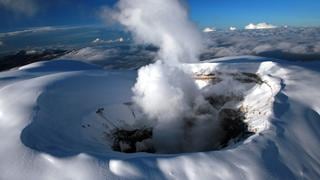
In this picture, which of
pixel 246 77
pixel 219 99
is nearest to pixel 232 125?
pixel 219 99

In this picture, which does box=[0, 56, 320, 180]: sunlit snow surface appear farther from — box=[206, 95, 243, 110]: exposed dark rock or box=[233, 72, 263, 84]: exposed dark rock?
box=[206, 95, 243, 110]: exposed dark rock

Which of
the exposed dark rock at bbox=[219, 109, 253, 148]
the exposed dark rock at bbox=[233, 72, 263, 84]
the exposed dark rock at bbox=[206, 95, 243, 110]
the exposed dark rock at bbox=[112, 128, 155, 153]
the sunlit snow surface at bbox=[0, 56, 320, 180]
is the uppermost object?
the exposed dark rock at bbox=[233, 72, 263, 84]

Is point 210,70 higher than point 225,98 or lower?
higher

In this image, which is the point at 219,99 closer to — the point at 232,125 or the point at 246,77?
the point at 246,77

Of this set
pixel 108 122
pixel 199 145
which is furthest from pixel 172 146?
pixel 108 122

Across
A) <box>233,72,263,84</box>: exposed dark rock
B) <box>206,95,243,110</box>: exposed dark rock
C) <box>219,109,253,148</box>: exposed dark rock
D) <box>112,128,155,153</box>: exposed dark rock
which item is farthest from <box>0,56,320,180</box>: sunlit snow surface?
<box>112,128,155,153</box>: exposed dark rock

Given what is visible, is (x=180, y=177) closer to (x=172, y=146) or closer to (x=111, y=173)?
(x=111, y=173)

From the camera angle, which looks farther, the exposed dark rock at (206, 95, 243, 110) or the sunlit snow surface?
the exposed dark rock at (206, 95, 243, 110)

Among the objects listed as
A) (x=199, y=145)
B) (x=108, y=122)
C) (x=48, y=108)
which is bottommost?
(x=199, y=145)

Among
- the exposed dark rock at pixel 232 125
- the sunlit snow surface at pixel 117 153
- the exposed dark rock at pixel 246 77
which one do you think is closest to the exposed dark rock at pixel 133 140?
the sunlit snow surface at pixel 117 153
